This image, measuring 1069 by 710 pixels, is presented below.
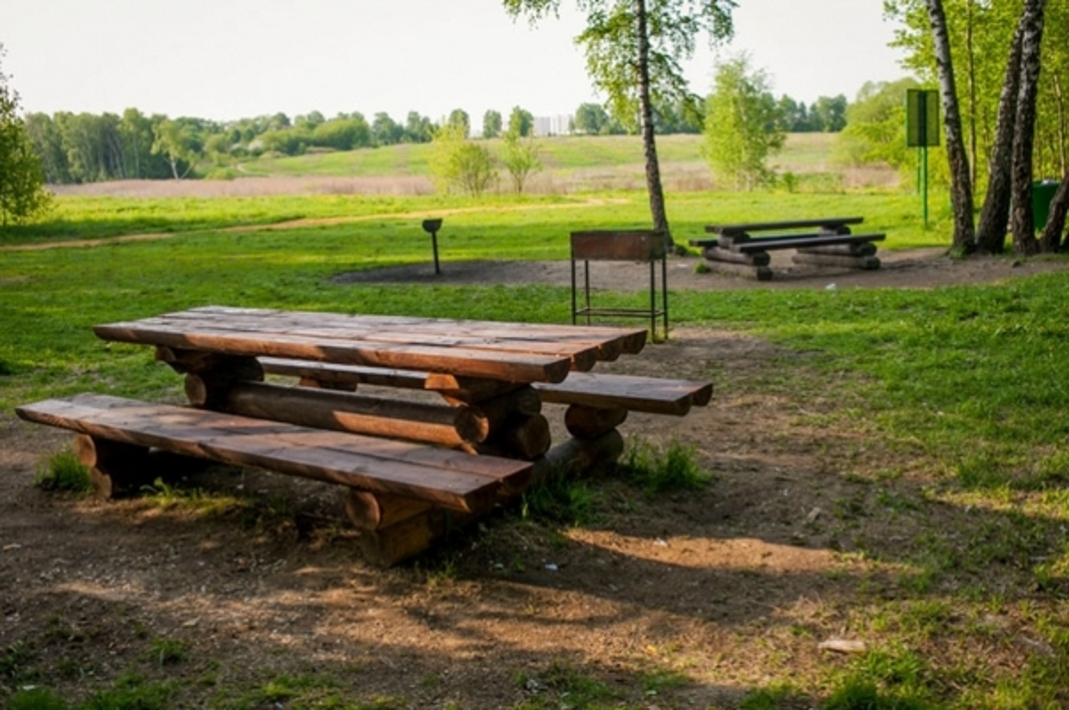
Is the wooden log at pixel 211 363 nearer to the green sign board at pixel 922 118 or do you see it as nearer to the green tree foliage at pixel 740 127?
the green sign board at pixel 922 118

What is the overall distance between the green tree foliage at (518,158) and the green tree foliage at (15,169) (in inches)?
829

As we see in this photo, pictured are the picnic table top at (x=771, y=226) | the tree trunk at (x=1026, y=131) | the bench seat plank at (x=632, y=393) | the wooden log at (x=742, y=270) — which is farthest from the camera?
the picnic table top at (x=771, y=226)

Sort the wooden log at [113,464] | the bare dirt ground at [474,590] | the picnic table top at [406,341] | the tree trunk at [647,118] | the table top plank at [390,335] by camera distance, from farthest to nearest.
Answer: the tree trunk at [647,118] < the wooden log at [113,464] < the table top plank at [390,335] < the picnic table top at [406,341] < the bare dirt ground at [474,590]

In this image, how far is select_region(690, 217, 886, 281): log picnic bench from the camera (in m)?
14.3

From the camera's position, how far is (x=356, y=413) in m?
5.31

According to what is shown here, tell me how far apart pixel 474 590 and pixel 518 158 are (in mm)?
42708

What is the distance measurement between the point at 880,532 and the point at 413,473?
7.18ft

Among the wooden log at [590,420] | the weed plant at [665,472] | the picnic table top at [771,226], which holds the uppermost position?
the picnic table top at [771,226]

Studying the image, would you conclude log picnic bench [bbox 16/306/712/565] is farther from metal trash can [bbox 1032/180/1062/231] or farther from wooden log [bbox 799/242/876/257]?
metal trash can [bbox 1032/180/1062/231]

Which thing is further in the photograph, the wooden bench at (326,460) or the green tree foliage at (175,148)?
the green tree foliage at (175,148)

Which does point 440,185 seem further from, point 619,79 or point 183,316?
point 183,316

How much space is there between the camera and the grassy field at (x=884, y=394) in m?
3.49

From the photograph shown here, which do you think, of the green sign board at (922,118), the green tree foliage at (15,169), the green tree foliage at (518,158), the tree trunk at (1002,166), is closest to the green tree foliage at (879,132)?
the green sign board at (922,118)

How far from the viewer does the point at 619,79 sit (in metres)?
18.4
